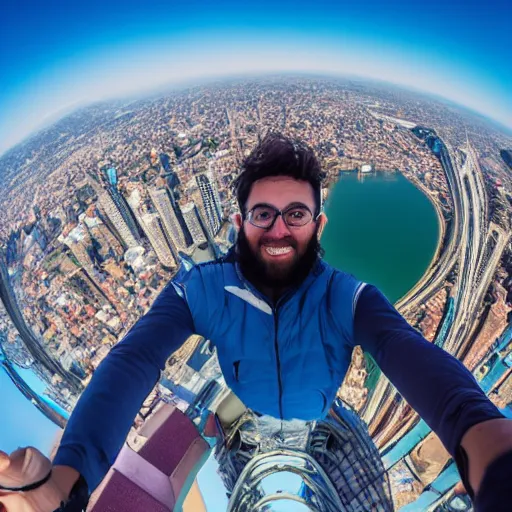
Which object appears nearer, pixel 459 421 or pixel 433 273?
pixel 459 421

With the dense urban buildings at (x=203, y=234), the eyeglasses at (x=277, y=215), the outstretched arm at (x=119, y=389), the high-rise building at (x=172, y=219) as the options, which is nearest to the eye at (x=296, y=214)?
the eyeglasses at (x=277, y=215)

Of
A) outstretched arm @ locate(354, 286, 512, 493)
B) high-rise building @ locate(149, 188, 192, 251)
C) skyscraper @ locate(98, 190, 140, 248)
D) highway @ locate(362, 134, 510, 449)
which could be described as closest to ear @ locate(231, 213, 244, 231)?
outstretched arm @ locate(354, 286, 512, 493)

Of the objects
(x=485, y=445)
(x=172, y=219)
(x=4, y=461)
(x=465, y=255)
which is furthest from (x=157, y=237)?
(x=465, y=255)

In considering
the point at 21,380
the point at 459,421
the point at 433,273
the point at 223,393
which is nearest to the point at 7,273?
the point at 21,380

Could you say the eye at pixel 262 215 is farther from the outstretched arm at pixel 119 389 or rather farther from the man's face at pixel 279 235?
the outstretched arm at pixel 119 389

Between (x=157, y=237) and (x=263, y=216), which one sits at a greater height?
(x=157, y=237)

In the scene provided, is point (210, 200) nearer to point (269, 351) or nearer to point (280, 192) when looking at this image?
point (280, 192)

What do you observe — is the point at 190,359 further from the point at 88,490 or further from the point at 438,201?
the point at 438,201

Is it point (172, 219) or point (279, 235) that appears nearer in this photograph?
point (279, 235)
